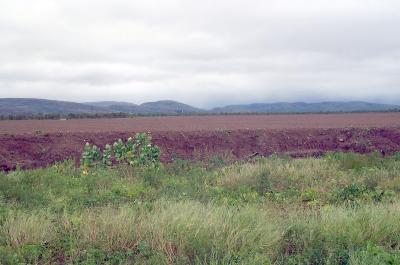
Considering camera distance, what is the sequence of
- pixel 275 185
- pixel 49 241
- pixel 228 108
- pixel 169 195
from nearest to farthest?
pixel 49 241 < pixel 169 195 < pixel 275 185 < pixel 228 108

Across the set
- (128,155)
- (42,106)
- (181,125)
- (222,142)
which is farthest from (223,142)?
(42,106)

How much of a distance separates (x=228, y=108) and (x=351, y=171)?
167 metres

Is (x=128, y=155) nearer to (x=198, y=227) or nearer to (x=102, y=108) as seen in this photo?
(x=198, y=227)

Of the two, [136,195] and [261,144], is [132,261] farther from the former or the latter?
[261,144]

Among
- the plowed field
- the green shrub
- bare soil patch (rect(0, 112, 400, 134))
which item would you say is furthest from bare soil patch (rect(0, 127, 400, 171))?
the green shrub

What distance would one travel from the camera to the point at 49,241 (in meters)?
5.93

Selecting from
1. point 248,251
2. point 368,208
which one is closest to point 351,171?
point 368,208

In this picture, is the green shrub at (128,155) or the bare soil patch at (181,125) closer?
the green shrub at (128,155)

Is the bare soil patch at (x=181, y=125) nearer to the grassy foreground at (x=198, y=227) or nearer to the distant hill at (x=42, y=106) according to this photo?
the grassy foreground at (x=198, y=227)

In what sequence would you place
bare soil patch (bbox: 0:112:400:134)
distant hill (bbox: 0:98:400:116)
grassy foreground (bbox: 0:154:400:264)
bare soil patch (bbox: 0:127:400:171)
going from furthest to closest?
distant hill (bbox: 0:98:400:116)
bare soil patch (bbox: 0:112:400:134)
bare soil patch (bbox: 0:127:400:171)
grassy foreground (bbox: 0:154:400:264)

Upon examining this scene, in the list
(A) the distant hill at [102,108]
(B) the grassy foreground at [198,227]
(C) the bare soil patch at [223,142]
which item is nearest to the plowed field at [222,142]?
(C) the bare soil patch at [223,142]

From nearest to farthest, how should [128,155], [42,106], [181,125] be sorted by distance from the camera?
[128,155]
[181,125]
[42,106]

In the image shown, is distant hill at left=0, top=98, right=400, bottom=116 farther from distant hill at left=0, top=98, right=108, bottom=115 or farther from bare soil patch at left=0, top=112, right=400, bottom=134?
bare soil patch at left=0, top=112, right=400, bottom=134

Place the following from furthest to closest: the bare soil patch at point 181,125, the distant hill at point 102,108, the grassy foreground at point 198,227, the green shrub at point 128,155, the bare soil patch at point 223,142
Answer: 1. the distant hill at point 102,108
2. the bare soil patch at point 181,125
3. the bare soil patch at point 223,142
4. the green shrub at point 128,155
5. the grassy foreground at point 198,227
